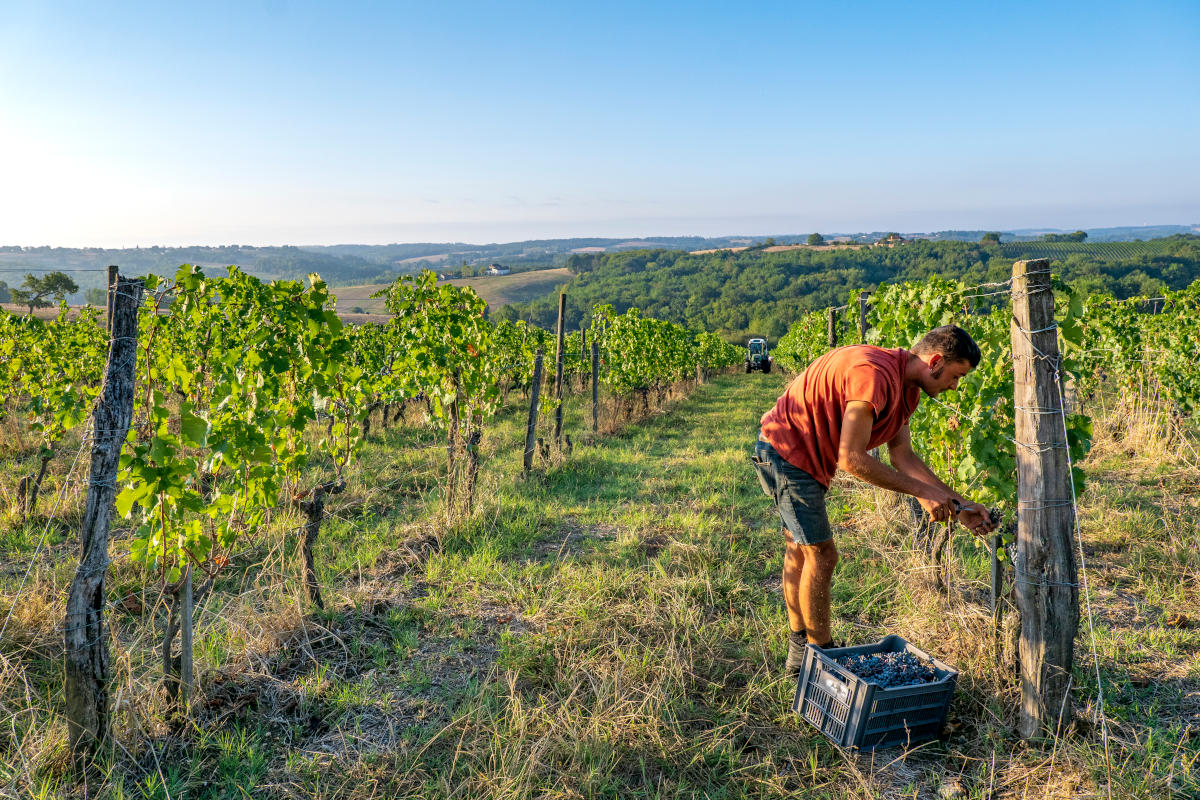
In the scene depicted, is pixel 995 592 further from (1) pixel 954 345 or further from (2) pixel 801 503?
(1) pixel 954 345

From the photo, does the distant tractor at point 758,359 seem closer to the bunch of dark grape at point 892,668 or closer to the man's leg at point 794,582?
the man's leg at point 794,582

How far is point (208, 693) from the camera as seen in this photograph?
2.94 metres

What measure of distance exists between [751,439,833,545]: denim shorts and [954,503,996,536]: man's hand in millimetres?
527

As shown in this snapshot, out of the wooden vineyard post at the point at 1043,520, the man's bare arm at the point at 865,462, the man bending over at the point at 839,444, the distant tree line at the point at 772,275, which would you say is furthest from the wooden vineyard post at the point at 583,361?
the distant tree line at the point at 772,275

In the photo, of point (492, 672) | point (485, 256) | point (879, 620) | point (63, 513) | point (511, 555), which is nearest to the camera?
point (492, 672)

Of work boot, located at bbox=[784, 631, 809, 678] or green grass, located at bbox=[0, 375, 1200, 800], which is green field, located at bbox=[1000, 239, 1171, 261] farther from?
work boot, located at bbox=[784, 631, 809, 678]

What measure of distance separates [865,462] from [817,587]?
0.70 m

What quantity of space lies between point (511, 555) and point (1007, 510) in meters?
3.12

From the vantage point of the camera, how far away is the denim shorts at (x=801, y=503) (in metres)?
2.95

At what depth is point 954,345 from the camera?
2678 millimetres

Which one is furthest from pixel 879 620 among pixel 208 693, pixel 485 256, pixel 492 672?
pixel 485 256

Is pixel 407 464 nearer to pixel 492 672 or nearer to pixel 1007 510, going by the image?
pixel 492 672

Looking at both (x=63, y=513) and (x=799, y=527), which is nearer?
(x=799, y=527)

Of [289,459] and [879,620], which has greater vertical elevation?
[289,459]
